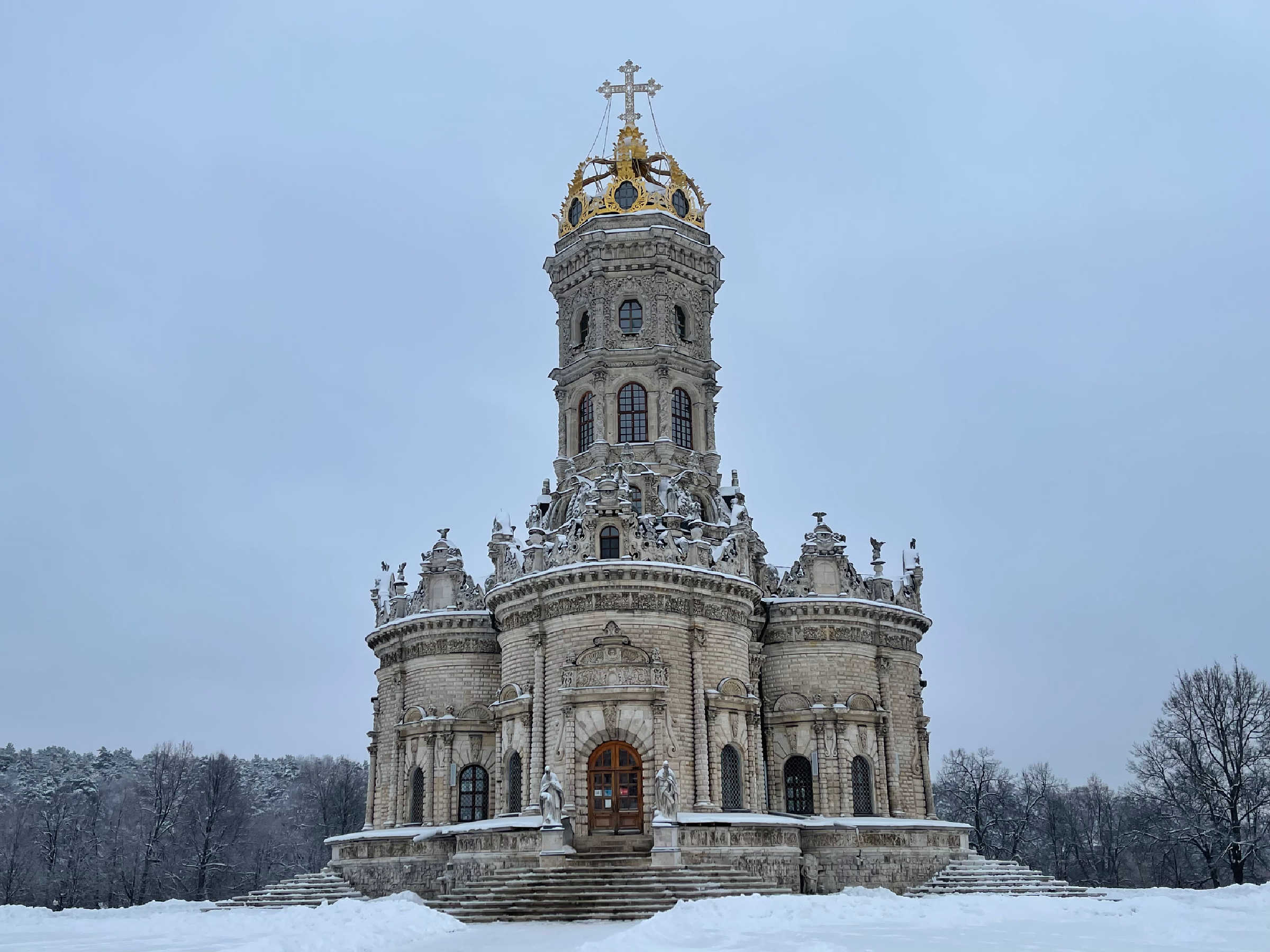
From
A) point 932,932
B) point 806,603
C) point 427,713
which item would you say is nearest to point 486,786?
point 427,713

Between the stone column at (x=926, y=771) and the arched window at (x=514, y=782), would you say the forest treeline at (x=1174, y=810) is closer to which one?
the stone column at (x=926, y=771)

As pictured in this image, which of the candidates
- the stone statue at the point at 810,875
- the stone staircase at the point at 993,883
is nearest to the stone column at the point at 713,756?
the stone statue at the point at 810,875

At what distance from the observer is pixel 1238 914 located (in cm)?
2469

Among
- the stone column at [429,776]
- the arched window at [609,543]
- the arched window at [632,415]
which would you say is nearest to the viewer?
the arched window at [609,543]

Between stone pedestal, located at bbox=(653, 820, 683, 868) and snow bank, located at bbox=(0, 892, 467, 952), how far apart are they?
599 centimetres

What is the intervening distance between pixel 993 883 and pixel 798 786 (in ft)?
22.6

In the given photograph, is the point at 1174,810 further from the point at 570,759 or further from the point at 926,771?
the point at 570,759

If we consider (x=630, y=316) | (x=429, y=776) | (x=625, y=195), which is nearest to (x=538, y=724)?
(x=429, y=776)

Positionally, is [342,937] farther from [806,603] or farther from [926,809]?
[926,809]

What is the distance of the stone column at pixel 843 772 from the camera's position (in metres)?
38.0

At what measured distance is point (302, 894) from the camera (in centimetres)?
3653

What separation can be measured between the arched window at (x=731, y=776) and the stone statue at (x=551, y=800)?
5534 millimetres

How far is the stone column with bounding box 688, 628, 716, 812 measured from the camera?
110ft

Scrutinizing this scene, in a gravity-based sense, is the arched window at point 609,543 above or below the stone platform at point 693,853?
above
